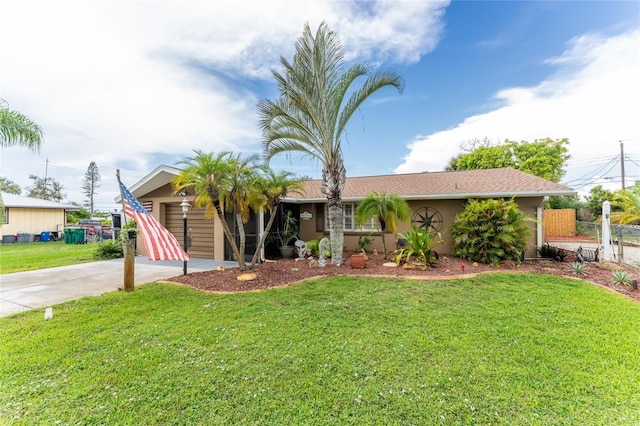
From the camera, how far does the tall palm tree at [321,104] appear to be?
7664mm

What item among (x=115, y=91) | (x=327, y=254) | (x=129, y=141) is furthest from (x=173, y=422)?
(x=129, y=141)

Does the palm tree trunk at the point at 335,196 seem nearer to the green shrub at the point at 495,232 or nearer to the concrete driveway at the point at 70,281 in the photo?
the concrete driveway at the point at 70,281

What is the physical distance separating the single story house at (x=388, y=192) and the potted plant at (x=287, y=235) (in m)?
0.49

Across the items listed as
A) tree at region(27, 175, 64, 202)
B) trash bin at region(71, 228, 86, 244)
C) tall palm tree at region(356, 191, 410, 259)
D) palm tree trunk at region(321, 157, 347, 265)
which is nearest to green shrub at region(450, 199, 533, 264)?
tall palm tree at region(356, 191, 410, 259)

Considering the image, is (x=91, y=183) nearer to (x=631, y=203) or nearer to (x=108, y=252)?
(x=108, y=252)

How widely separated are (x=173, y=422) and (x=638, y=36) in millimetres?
12115

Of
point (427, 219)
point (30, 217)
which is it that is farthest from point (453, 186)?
point (30, 217)

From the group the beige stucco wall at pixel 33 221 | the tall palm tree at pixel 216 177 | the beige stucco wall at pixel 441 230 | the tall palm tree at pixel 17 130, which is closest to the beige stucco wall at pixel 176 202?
the tall palm tree at pixel 216 177

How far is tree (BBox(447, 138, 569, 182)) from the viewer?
22141 mm

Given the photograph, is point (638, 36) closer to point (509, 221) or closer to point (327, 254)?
point (509, 221)

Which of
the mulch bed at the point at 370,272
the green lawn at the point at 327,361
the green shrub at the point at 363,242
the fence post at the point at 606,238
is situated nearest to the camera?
the green lawn at the point at 327,361

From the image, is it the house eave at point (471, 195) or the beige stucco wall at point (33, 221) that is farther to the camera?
the beige stucco wall at point (33, 221)

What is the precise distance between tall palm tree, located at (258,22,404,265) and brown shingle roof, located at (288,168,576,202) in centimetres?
280

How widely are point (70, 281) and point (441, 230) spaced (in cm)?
1269
